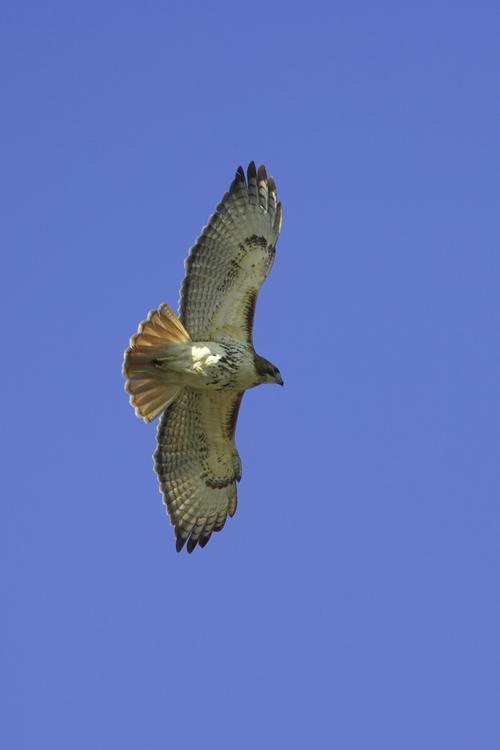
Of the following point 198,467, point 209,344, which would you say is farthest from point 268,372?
point 198,467

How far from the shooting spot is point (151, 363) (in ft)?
50.1

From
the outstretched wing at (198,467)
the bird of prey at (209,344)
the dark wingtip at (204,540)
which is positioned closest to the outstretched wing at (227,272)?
the bird of prey at (209,344)

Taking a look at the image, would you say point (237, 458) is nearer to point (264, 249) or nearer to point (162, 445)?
point (162, 445)

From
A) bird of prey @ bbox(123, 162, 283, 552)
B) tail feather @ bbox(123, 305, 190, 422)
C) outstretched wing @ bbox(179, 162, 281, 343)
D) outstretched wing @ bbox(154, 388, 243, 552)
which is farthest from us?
outstretched wing @ bbox(154, 388, 243, 552)

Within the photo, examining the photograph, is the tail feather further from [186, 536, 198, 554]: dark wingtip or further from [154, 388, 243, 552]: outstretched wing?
[186, 536, 198, 554]: dark wingtip

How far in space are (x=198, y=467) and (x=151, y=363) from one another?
5.09ft

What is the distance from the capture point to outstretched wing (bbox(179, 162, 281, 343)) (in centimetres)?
1541

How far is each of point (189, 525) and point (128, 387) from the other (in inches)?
72.8

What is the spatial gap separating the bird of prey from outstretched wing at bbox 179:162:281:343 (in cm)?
1

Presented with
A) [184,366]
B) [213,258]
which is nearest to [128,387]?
[184,366]

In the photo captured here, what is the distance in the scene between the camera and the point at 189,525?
16.3 m

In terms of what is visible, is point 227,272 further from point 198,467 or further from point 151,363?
point 198,467

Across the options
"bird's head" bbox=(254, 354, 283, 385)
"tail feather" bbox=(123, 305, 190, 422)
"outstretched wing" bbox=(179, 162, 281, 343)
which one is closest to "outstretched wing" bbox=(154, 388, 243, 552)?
"tail feather" bbox=(123, 305, 190, 422)

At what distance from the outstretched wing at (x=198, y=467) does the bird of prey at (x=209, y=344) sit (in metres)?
0.01
